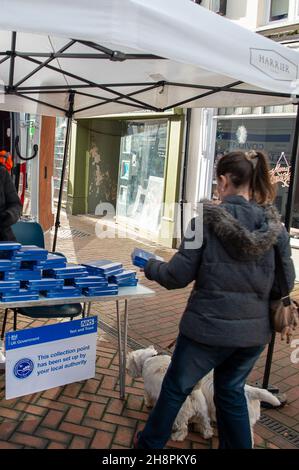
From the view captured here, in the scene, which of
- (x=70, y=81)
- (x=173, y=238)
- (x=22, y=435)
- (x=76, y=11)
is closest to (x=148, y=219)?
(x=173, y=238)

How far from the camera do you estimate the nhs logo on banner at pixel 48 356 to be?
2.84m

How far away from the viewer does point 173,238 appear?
9.00 m

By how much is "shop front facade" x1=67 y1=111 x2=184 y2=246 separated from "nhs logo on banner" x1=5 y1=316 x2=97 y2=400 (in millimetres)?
5922

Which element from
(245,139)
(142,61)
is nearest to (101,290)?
(142,61)

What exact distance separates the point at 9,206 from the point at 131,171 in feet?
24.8

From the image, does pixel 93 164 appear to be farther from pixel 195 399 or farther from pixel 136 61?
pixel 195 399

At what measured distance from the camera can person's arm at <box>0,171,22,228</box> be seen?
375 cm

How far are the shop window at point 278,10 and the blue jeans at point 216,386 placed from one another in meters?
6.73

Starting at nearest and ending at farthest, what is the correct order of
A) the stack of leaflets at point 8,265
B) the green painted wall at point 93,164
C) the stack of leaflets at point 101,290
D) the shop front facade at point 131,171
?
the stack of leaflets at point 8,265
the stack of leaflets at point 101,290
the shop front facade at point 131,171
the green painted wall at point 93,164

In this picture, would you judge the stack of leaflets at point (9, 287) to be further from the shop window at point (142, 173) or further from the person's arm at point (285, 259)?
the shop window at point (142, 173)

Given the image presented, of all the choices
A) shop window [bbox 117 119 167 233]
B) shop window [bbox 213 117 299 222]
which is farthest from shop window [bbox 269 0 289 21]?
shop window [bbox 117 119 167 233]

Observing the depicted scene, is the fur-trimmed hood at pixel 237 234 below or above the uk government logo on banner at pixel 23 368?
above

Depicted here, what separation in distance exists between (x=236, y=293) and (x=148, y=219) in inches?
317

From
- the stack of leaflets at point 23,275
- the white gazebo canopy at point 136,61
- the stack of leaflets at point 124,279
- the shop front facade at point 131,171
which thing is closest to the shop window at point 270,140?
the shop front facade at point 131,171
